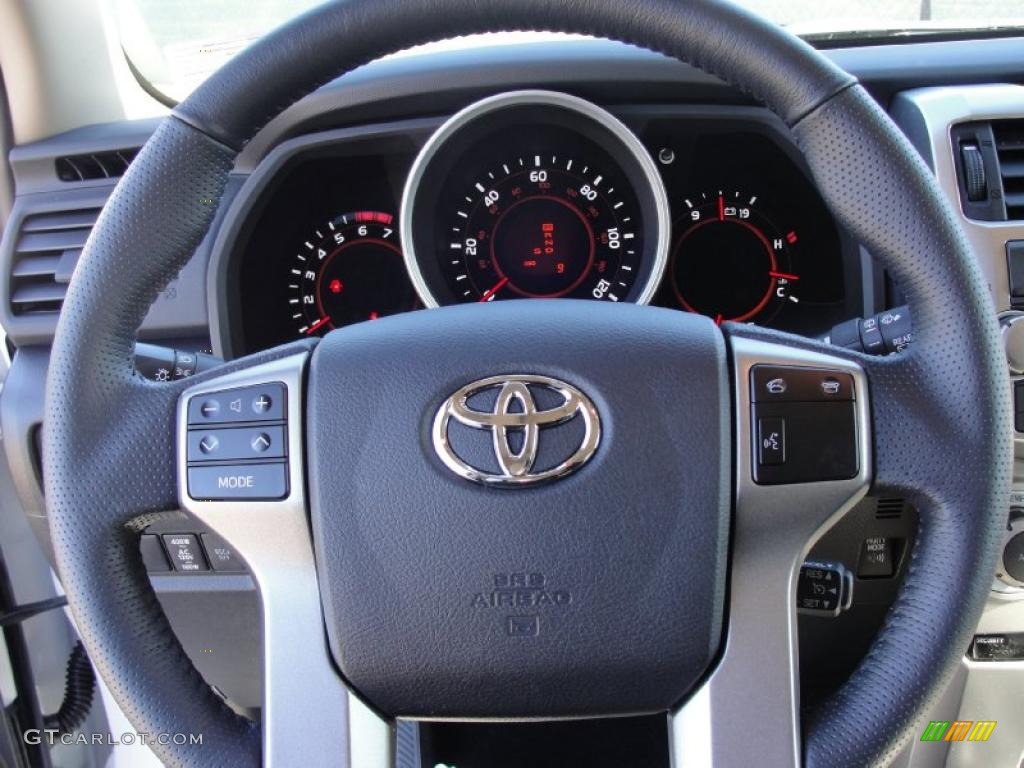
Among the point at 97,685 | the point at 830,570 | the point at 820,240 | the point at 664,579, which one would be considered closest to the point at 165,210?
the point at 664,579

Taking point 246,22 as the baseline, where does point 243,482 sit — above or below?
A: below

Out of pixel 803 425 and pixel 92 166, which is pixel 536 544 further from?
pixel 92 166

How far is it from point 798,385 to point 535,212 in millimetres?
975

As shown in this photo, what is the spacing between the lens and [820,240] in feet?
5.72

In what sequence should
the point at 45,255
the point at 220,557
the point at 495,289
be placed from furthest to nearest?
the point at 495,289 < the point at 45,255 < the point at 220,557

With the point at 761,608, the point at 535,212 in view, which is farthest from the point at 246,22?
the point at 761,608

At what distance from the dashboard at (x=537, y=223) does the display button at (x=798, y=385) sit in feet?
2.57

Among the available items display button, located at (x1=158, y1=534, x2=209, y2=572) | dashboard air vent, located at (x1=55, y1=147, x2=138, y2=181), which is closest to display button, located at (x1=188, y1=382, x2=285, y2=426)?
display button, located at (x1=158, y1=534, x2=209, y2=572)

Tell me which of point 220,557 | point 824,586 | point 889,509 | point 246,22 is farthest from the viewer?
point 246,22

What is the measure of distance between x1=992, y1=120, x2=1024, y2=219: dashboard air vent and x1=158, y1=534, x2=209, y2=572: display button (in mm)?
1325

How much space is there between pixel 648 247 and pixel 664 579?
0.98 metres

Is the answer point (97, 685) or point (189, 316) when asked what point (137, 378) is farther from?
point (97, 685)

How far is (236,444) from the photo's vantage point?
35.7 inches

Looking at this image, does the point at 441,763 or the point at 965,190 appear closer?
the point at 441,763
